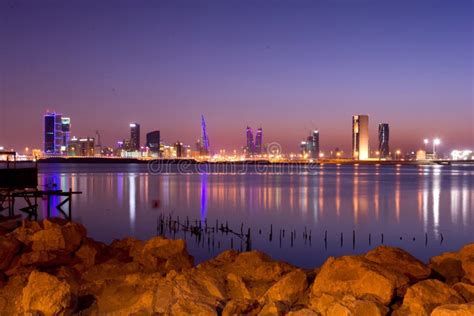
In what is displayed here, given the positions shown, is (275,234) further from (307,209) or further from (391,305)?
(391,305)

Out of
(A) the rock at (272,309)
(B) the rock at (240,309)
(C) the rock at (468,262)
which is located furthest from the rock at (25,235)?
(C) the rock at (468,262)

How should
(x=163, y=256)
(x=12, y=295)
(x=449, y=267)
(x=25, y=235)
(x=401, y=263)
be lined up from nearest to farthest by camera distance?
(x=12, y=295) < (x=401, y=263) < (x=449, y=267) < (x=163, y=256) < (x=25, y=235)

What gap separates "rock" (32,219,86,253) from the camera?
13.8 m

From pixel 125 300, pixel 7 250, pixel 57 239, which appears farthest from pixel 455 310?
pixel 7 250

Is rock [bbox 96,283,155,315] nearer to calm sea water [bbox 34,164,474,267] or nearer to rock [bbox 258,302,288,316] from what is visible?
rock [bbox 258,302,288,316]

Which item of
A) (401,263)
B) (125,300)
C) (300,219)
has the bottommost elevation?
(300,219)

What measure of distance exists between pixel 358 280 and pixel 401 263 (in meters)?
2.18

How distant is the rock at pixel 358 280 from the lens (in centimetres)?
881

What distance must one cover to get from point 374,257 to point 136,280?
5.37 meters

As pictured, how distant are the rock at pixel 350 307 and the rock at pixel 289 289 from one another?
0.91m

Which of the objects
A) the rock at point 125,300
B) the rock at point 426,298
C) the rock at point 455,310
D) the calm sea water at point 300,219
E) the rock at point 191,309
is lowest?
the calm sea water at point 300,219

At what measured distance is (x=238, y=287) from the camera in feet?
33.6

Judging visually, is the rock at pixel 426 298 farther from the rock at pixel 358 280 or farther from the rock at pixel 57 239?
the rock at pixel 57 239

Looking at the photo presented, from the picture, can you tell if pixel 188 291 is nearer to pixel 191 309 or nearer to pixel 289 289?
pixel 191 309
